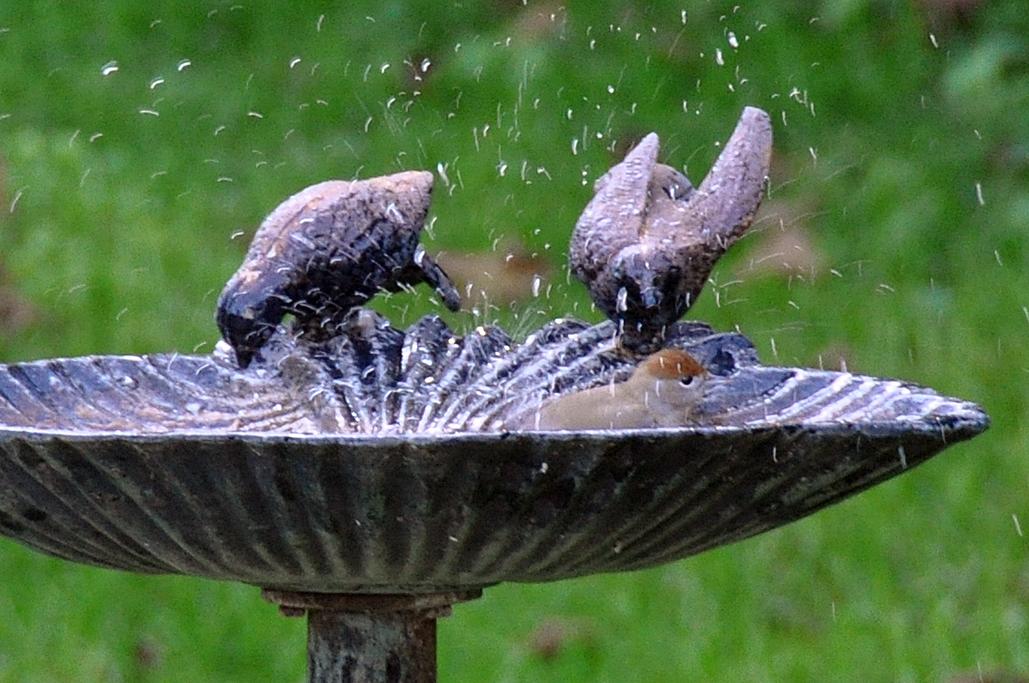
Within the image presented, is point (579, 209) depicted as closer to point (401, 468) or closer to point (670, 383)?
point (670, 383)

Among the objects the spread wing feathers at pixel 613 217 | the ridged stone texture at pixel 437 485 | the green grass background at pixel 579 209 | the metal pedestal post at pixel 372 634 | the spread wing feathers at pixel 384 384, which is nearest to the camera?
the ridged stone texture at pixel 437 485

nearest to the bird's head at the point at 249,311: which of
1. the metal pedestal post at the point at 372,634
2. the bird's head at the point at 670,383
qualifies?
the metal pedestal post at the point at 372,634

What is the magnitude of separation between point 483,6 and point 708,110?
4.88ft

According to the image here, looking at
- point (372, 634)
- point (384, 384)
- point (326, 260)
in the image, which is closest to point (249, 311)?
point (326, 260)

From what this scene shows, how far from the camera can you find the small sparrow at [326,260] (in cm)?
314

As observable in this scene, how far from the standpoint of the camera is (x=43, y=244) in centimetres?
695

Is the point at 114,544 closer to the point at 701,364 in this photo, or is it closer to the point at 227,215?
the point at 701,364

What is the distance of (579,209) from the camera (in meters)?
7.29

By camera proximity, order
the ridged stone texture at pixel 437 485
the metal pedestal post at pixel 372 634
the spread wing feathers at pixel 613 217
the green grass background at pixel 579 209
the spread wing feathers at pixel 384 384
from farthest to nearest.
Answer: the green grass background at pixel 579 209, the spread wing feathers at pixel 613 217, the spread wing feathers at pixel 384 384, the metal pedestal post at pixel 372 634, the ridged stone texture at pixel 437 485

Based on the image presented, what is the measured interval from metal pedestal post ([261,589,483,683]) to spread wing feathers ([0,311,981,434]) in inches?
11.5

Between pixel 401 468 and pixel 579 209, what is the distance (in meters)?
5.06

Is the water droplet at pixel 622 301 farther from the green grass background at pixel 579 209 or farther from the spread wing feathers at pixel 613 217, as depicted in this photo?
the green grass background at pixel 579 209

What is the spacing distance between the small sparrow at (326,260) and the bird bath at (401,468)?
0.14ft

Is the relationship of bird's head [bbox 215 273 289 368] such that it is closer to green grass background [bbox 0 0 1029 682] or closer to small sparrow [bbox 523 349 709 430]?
small sparrow [bbox 523 349 709 430]
